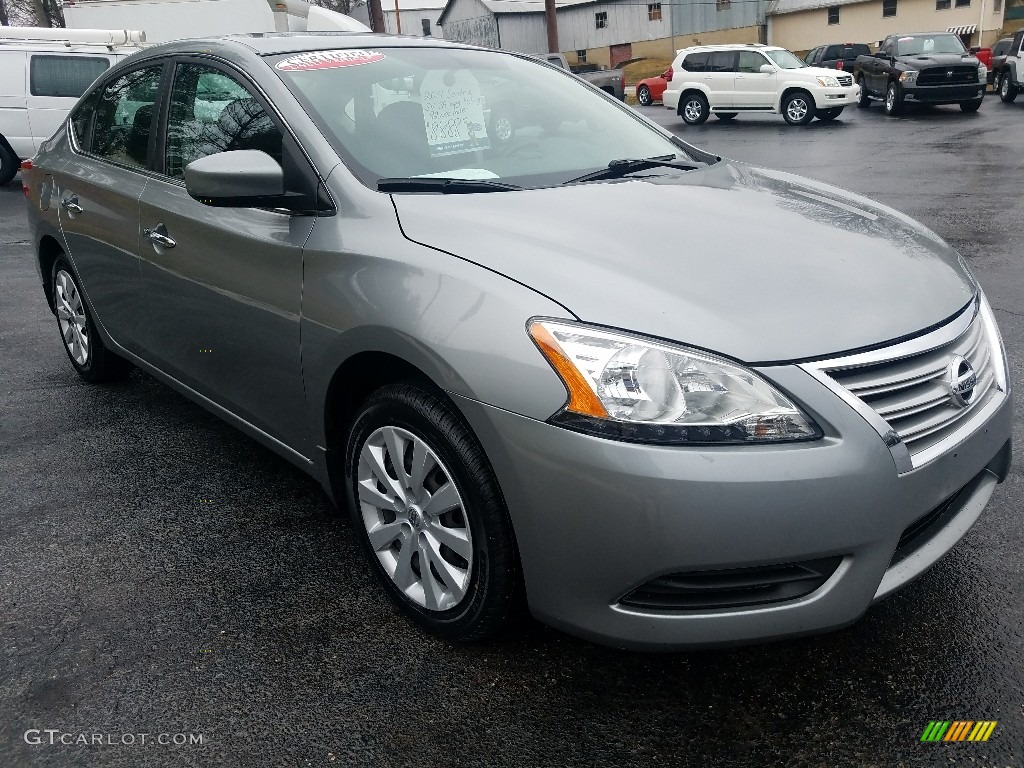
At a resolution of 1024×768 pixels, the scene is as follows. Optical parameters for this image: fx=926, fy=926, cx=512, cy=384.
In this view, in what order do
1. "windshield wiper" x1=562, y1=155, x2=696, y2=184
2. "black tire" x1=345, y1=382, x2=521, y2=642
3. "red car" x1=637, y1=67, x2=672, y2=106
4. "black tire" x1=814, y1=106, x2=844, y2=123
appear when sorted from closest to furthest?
"black tire" x1=345, y1=382, x2=521, y2=642 < "windshield wiper" x1=562, y1=155, x2=696, y2=184 < "black tire" x1=814, y1=106, x2=844, y2=123 < "red car" x1=637, y1=67, x2=672, y2=106

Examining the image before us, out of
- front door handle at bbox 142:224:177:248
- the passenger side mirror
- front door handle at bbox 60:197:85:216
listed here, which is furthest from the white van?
the passenger side mirror

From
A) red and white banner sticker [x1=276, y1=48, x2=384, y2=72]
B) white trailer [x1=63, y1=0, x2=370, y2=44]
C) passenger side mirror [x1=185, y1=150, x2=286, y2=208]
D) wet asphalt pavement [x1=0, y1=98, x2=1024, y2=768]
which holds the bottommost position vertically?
wet asphalt pavement [x1=0, y1=98, x2=1024, y2=768]

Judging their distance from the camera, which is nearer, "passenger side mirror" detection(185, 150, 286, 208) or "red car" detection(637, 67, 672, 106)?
"passenger side mirror" detection(185, 150, 286, 208)

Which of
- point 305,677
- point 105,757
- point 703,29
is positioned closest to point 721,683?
point 305,677

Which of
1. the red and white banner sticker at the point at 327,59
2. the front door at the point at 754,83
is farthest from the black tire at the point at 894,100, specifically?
the red and white banner sticker at the point at 327,59

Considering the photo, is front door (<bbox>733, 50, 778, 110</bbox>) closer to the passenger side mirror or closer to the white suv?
the white suv

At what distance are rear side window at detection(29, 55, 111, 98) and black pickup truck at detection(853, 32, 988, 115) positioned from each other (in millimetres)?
15876

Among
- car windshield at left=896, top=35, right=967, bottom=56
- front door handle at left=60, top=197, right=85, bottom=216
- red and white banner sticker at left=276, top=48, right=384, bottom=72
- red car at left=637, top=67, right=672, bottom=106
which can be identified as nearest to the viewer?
red and white banner sticker at left=276, top=48, right=384, bottom=72

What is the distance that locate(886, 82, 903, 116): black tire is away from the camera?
20156mm

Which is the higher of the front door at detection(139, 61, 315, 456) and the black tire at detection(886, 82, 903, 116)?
the front door at detection(139, 61, 315, 456)

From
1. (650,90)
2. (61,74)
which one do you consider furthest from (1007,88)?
(61,74)

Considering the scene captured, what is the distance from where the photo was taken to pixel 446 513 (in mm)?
→ 2385

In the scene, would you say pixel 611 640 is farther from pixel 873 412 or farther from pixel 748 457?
pixel 873 412

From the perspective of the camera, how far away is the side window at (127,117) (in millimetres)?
3740
